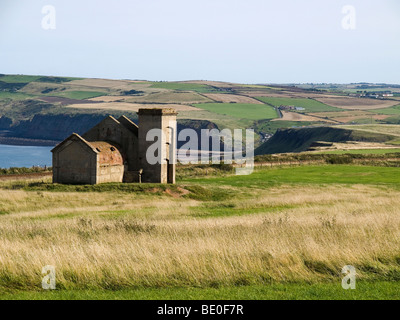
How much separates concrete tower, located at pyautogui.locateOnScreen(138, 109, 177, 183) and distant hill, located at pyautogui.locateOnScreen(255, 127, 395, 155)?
8514 centimetres

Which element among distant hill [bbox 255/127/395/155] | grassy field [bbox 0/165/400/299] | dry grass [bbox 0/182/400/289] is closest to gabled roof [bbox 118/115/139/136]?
grassy field [bbox 0/165/400/299]

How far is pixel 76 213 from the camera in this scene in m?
28.3

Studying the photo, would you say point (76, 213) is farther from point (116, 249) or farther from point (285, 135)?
point (285, 135)

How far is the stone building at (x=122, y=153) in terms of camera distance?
41688 mm

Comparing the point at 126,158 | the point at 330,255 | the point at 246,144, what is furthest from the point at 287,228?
the point at 246,144

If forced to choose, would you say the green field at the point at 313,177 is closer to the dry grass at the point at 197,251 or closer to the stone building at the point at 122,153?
the stone building at the point at 122,153

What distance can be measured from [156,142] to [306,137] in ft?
359

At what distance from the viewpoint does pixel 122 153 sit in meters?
44.5

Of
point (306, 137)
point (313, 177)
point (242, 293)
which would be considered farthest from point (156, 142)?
point (306, 137)

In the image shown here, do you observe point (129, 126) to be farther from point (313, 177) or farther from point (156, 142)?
point (313, 177)

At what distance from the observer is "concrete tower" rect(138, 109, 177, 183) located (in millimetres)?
43500

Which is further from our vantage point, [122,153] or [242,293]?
[122,153]

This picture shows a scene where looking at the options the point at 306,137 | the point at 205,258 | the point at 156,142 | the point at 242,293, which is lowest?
the point at 306,137
